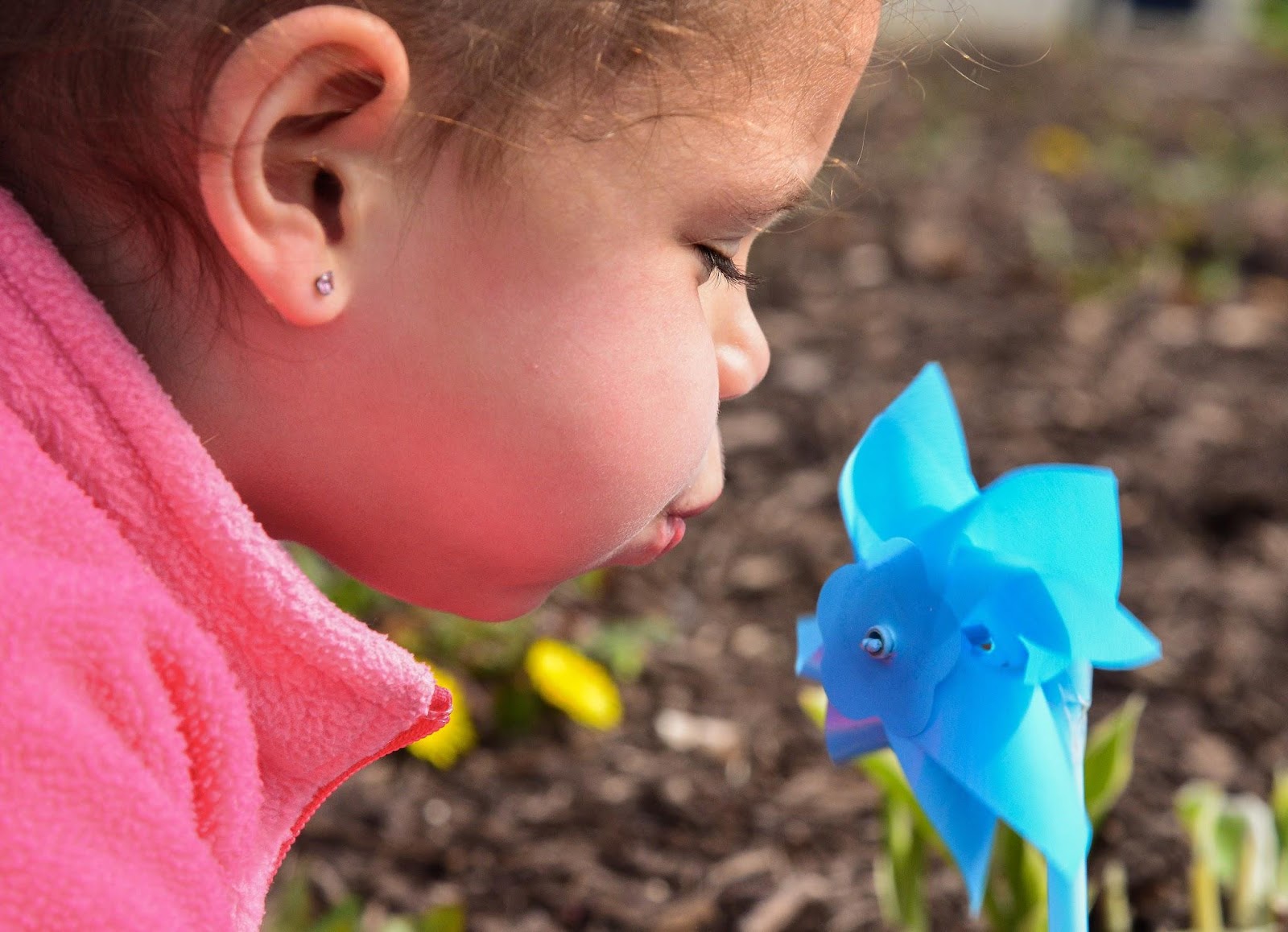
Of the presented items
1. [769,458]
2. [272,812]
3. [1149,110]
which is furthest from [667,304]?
[1149,110]

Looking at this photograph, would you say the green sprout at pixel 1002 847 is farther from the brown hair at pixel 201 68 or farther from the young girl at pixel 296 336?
the brown hair at pixel 201 68

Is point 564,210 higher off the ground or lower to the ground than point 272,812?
higher

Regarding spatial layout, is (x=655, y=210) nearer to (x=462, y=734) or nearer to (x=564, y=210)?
(x=564, y=210)

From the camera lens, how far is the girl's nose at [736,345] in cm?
120

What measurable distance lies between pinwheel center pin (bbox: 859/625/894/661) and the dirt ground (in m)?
0.32

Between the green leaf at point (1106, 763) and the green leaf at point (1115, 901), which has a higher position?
the green leaf at point (1106, 763)

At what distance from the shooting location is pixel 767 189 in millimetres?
1104

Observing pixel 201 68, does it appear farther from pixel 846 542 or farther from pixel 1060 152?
pixel 1060 152

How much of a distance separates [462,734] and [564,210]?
118 centimetres

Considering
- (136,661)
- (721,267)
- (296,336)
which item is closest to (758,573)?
(721,267)

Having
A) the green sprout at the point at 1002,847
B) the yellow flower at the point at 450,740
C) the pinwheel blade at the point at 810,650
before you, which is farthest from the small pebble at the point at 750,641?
the pinwheel blade at the point at 810,650

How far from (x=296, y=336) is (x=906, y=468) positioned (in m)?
0.50

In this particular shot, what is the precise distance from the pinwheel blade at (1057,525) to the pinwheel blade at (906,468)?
0.21 ft

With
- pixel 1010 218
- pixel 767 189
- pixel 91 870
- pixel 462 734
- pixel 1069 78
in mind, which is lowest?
pixel 1069 78
